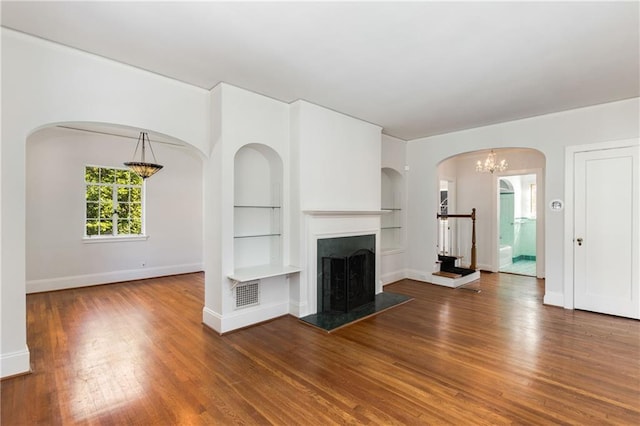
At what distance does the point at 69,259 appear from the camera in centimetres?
568

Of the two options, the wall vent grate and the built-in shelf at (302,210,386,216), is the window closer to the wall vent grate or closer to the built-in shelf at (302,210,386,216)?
the wall vent grate

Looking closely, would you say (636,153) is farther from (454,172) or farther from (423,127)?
(454,172)

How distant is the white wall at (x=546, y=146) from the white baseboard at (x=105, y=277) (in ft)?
17.4

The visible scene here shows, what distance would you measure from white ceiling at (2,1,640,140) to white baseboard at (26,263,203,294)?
4639 millimetres

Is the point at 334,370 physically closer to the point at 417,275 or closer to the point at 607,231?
the point at 417,275

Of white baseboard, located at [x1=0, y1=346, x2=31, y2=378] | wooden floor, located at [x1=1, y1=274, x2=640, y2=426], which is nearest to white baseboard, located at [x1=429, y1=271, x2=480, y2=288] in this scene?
wooden floor, located at [x1=1, y1=274, x2=640, y2=426]

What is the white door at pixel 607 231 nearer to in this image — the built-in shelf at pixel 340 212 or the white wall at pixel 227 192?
the built-in shelf at pixel 340 212

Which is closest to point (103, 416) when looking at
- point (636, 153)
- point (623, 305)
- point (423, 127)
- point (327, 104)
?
point (327, 104)

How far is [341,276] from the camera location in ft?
14.3

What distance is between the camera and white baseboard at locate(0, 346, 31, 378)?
253 centimetres

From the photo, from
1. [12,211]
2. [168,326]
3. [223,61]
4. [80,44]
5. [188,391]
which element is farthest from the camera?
[168,326]

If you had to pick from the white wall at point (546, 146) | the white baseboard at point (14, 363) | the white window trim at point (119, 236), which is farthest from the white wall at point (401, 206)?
the white window trim at point (119, 236)

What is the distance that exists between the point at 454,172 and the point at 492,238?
1.94 meters

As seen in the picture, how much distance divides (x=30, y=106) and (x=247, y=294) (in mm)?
2835
